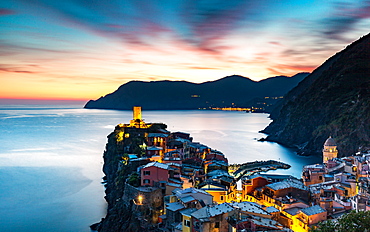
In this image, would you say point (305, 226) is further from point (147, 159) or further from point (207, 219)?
point (147, 159)

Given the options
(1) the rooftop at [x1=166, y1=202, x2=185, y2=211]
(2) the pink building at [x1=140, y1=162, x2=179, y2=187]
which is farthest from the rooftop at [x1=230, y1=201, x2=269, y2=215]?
(2) the pink building at [x1=140, y1=162, x2=179, y2=187]

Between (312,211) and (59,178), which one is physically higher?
(312,211)

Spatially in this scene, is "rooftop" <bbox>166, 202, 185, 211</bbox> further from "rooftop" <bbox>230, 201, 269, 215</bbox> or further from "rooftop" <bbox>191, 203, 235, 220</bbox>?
"rooftop" <bbox>230, 201, 269, 215</bbox>

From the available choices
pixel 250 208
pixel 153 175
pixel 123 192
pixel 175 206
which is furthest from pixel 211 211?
pixel 123 192

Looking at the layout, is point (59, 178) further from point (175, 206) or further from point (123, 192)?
point (175, 206)

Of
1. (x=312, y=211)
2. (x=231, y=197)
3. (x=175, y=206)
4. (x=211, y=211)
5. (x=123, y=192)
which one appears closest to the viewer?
(x=211, y=211)

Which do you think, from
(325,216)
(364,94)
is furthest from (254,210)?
(364,94)

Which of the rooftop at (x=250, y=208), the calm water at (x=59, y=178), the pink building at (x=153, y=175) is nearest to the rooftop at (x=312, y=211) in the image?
the rooftop at (x=250, y=208)

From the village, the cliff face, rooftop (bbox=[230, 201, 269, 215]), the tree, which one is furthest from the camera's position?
the cliff face
